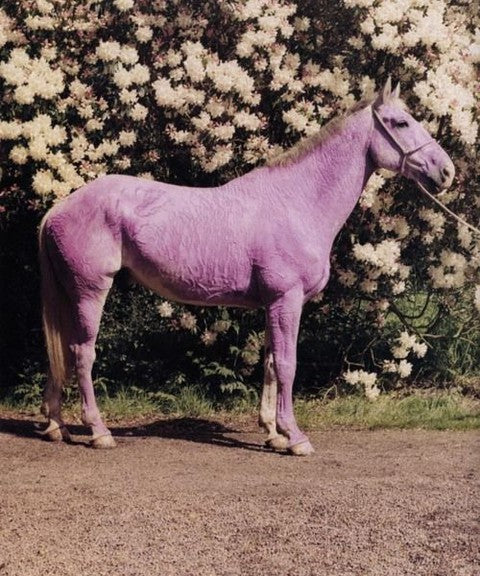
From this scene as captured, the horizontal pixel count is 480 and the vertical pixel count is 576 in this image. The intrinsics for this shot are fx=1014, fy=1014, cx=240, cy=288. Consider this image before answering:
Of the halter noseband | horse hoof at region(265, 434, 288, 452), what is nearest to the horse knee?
horse hoof at region(265, 434, 288, 452)

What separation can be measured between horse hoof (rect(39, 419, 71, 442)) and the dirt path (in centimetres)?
12

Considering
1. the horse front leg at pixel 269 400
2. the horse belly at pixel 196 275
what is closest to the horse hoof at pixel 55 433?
the horse belly at pixel 196 275

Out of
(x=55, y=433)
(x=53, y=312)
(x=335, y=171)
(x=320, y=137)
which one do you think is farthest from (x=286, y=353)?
(x=55, y=433)

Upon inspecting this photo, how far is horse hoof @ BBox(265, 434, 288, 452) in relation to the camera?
21.4 feet

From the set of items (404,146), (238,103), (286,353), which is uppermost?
(238,103)

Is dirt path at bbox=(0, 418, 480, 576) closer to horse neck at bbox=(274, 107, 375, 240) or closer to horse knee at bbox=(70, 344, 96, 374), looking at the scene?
horse knee at bbox=(70, 344, 96, 374)

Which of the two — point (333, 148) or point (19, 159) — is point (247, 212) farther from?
point (19, 159)

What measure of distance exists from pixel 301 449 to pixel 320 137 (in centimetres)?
201

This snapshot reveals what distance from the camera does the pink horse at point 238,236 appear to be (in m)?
6.36

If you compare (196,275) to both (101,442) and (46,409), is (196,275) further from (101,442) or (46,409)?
(46,409)

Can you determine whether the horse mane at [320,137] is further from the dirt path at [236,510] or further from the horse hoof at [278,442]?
the dirt path at [236,510]

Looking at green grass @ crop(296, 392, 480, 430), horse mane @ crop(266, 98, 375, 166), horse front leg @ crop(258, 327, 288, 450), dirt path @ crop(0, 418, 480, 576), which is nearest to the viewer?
dirt path @ crop(0, 418, 480, 576)

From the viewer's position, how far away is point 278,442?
257 inches

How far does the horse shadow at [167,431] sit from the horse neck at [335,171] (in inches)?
62.8
